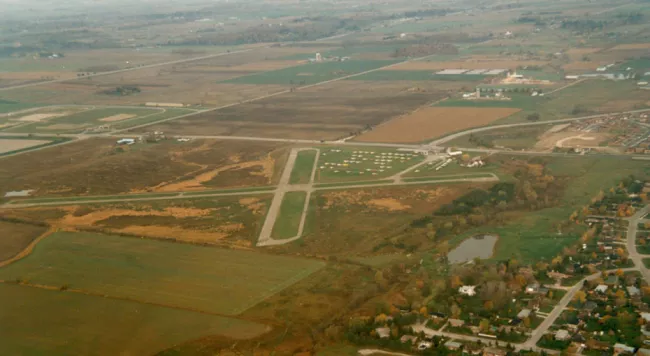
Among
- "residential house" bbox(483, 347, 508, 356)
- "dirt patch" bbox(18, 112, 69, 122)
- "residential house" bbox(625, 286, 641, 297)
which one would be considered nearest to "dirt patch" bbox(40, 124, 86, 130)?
"dirt patch" bbox(18, 112, 69, 122)

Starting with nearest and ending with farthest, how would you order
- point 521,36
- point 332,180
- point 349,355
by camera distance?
point 349,355 → point 332,180 → point 521,36

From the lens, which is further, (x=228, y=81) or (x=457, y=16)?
(x=457, y=16)

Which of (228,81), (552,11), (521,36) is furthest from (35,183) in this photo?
(552,11)

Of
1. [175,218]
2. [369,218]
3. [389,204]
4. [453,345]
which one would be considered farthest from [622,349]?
[175,218]

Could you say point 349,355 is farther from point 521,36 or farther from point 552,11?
point 552,11

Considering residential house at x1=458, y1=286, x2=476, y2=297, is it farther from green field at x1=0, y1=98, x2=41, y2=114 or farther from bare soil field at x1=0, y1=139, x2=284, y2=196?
green field at x1=0, y1=98, x2=41, y2=114

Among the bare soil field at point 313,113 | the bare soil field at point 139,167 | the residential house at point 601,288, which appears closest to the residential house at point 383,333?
the residential house at point 601,288

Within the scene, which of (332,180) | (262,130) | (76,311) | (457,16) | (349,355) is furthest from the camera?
(457,16)

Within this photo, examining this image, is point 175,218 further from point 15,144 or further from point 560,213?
point 15,144
